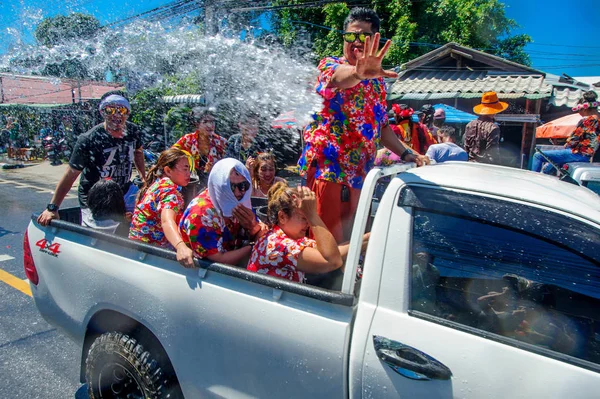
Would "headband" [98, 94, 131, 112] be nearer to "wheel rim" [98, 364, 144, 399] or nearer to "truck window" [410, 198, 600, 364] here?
"wheel rim" [98, 364, 144, 399]

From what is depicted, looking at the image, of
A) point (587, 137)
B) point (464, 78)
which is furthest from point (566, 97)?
point (587, 137)

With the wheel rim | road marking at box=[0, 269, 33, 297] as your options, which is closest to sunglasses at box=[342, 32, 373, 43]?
the wheel rim

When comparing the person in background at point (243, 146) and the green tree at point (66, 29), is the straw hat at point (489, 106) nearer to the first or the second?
the person in background at point (243, 146)

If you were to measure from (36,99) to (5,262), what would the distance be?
27395 mm

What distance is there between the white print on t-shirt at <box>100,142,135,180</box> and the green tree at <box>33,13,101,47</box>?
6.92 meters

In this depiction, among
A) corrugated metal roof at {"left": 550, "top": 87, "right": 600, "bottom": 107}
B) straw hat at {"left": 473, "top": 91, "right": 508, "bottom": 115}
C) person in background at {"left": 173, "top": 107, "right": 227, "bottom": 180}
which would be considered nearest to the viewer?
person in background at {"left": 173, "top": 107, "right": 227, "bottom": 180}

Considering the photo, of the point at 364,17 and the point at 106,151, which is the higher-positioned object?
the point at 364,17

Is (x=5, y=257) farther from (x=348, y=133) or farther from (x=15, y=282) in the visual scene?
(x=348, y=133)

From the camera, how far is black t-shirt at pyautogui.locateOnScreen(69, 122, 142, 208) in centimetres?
405

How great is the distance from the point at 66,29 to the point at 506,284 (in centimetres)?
1129

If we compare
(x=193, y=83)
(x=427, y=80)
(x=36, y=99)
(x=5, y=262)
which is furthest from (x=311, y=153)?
(x=36, y=99)

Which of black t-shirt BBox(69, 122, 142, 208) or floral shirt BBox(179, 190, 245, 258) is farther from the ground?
black t-shirt BBox(69, 122, 142, 208)

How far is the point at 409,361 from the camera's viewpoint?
1644mm

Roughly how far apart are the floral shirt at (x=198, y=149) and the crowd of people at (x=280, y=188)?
2.59 ft
